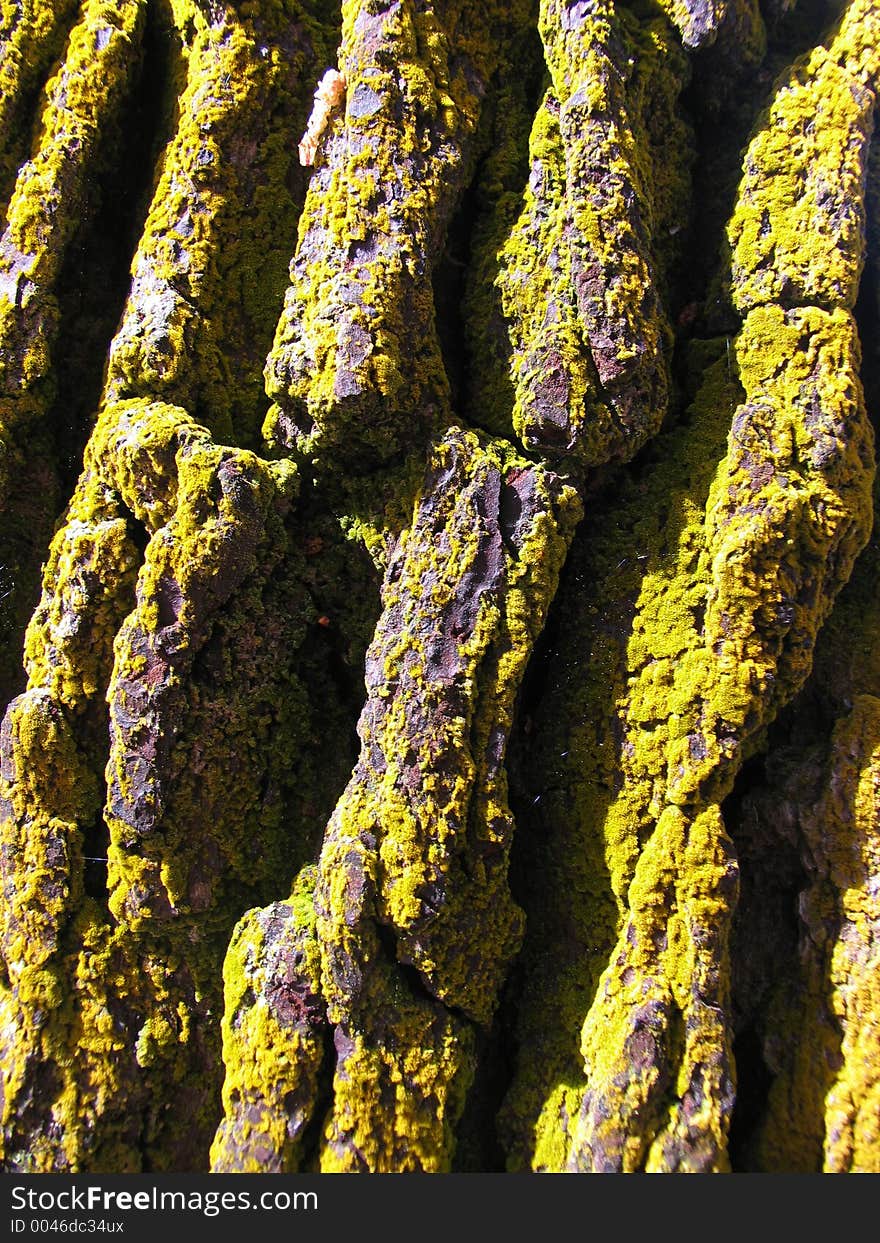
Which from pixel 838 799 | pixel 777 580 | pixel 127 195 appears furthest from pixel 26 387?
pixel 838 799

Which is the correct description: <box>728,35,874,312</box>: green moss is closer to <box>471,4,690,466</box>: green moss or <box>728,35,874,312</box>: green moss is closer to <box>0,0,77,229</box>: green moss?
<box>471,4,690,466</box>: green moss

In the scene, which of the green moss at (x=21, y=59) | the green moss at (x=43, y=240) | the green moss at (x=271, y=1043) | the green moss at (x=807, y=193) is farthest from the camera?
the green moss at (x=21, y=59)

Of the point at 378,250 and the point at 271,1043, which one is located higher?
the point at 378,250

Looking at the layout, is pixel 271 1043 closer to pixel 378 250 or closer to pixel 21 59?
pixel 378 250

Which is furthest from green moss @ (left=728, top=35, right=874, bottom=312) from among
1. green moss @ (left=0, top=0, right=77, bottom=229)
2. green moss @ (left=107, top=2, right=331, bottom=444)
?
green moss @ (left=0, top=0, right=77, bottom=229)

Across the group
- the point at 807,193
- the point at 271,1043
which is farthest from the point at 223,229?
the point at 271,1043

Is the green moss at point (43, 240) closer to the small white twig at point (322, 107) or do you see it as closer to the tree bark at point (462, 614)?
the tree bark at point (462, 614)

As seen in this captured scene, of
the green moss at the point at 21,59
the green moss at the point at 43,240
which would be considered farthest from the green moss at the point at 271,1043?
the green moss at the point at 21,59

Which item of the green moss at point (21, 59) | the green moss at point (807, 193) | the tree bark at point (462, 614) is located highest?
the green moss at point (21, 59)
